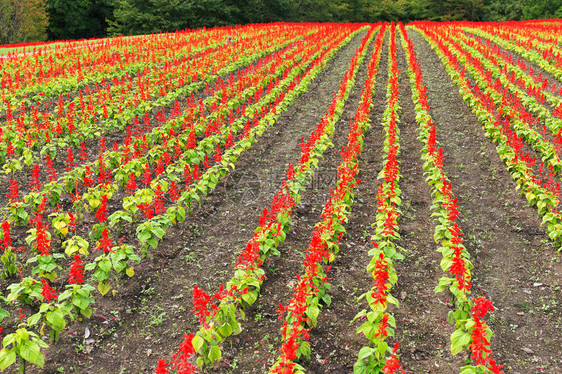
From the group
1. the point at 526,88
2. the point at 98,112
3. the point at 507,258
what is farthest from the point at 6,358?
the point at 526,88

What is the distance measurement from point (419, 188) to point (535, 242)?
2.70 m

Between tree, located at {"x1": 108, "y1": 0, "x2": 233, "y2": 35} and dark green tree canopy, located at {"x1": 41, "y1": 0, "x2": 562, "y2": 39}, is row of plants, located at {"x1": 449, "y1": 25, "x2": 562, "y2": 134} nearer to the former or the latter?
tree, located at {"x1": 108, "y1": 0, "x2": 233, "y2": 35}

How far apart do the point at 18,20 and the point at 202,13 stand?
18.4 m

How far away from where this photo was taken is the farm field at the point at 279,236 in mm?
4867

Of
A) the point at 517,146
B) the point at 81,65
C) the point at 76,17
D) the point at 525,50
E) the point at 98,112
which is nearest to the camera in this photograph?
the point at 517,146

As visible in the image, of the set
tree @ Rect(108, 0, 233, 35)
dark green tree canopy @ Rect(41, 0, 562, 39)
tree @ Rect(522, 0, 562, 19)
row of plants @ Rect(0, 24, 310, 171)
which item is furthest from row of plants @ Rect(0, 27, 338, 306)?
tree @ Rect(522, 0, 562, 19)

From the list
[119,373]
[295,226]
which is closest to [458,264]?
[295,226]

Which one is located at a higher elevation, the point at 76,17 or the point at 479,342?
the point at 76,17

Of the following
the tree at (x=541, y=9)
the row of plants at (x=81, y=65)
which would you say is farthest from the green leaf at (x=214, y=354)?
the tree at (x=541, y=9)

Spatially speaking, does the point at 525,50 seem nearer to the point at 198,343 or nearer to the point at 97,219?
the point at 97,219

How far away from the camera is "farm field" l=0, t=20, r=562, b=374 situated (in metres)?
4.87

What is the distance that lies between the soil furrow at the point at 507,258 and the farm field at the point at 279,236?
0.03 meters

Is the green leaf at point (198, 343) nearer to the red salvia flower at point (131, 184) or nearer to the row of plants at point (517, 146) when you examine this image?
the red salvia flower at point (131, 184)

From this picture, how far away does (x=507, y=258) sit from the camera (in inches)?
270
